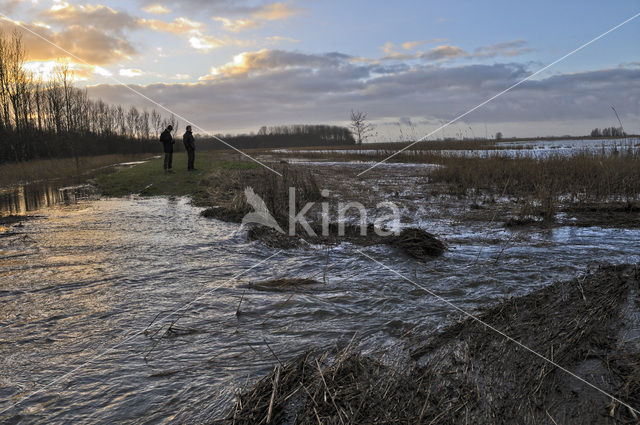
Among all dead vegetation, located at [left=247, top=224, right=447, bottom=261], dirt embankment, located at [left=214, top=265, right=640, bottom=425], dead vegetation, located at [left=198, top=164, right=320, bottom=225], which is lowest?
dirt embankment, located at [left=214, top=265, right=640, bottom=425]

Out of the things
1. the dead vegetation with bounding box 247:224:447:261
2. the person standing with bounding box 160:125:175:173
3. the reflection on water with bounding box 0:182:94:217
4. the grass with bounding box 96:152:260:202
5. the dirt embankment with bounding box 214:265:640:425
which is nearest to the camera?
the dirt embankment with bounding box 214:265:640:425

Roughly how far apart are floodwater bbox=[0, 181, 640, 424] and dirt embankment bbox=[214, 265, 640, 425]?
14.2 inches

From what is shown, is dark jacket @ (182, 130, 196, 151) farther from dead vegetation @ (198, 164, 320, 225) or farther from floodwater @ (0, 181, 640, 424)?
floodwater @ (0, 181, 640, 424)

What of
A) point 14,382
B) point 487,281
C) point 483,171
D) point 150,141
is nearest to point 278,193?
point 487,281

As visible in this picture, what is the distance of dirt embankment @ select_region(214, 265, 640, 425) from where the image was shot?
2.59 metres

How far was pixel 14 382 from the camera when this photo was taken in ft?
10.3

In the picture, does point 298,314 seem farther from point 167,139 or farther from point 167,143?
point 167,143

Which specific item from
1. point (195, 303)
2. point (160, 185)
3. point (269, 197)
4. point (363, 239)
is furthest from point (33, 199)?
point (195, 303)

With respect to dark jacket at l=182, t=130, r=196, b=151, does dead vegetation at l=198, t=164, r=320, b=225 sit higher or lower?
lower

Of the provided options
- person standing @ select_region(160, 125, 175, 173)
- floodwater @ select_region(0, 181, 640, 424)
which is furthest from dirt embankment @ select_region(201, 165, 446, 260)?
person standing @ select_region(160, 125, 175, 173)

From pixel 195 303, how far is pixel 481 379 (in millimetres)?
3146

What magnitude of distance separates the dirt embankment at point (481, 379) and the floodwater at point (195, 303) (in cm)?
36

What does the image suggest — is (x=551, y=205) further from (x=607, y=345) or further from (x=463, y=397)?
(x=463, y=397)

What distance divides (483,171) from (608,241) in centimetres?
854
